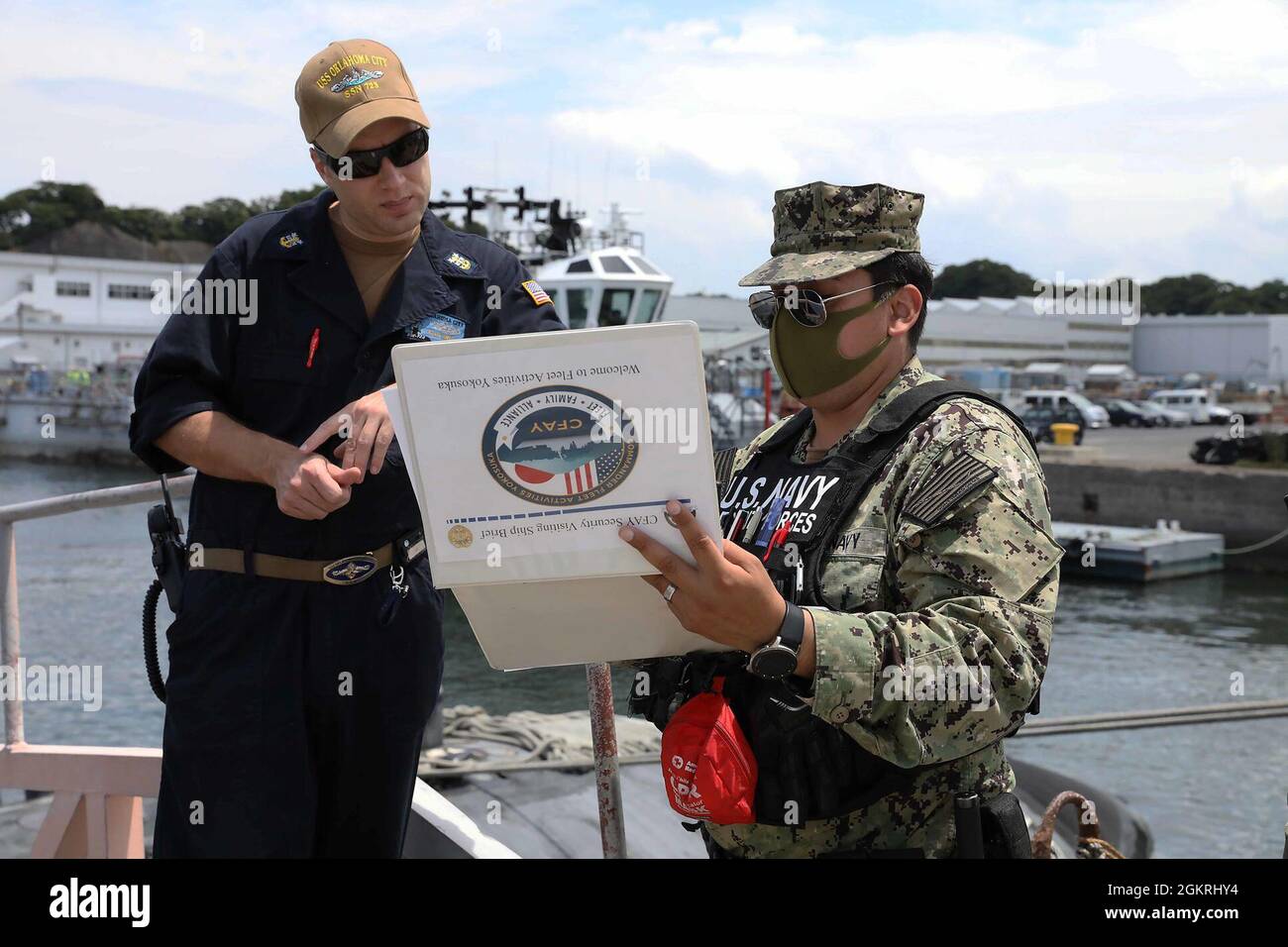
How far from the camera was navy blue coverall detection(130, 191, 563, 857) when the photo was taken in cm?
249

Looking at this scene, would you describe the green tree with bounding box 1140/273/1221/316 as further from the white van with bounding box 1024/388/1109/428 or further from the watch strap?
the watch strap

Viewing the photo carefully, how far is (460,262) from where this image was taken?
106 inches

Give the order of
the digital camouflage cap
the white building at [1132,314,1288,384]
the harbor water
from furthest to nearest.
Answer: the white building at [1132,314,1288,384] → the harbor water → the digital camouflage cap

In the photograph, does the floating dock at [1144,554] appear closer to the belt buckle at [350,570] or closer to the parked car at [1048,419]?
the parked car at [1048,419]

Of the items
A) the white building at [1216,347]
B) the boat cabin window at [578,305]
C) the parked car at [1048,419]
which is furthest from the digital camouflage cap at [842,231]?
the white building at [1216,347]

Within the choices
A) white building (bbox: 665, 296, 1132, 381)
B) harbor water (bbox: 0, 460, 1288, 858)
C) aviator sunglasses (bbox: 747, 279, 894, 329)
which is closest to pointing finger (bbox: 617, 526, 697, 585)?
aviator sunglasses (bbox: 747, 279, 894, 329)

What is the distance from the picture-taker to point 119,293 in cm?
8369

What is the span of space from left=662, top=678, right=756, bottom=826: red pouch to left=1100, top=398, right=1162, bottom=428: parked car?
5786 cm

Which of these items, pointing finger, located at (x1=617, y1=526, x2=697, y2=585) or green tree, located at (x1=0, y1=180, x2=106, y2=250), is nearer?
pointing finger, located at (x1=617, y1=526, x2=697, y2=585)

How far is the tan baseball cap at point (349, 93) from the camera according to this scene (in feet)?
7.91

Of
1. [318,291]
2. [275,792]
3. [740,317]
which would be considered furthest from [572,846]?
[740,317]

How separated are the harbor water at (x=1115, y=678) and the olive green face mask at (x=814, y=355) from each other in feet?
17.0


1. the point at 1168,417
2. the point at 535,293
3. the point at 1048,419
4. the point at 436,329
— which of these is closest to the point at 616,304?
the point at 1048,419
